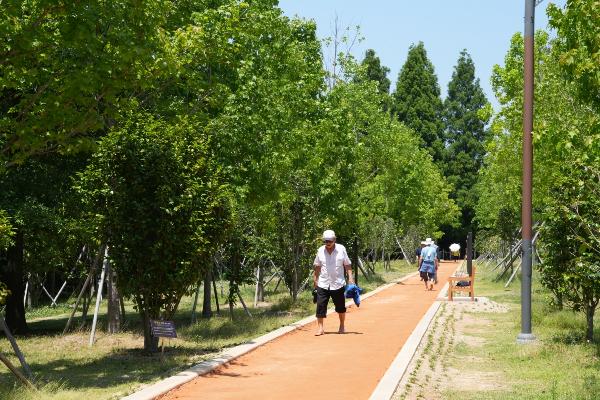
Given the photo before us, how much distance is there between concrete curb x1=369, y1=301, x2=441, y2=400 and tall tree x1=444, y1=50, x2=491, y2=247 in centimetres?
7260

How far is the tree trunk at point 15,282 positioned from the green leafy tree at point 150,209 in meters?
7.25

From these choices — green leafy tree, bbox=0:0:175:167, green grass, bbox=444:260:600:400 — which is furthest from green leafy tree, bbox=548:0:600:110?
green leafy tree, bbox=0:0:175:167

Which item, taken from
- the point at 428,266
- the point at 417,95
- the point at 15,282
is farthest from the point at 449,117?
the point at 15,282

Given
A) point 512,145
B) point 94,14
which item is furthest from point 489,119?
point 94,14

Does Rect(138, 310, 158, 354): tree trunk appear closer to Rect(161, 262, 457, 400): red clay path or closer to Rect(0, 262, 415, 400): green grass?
Rect(0, 262, 415, 400): green grass

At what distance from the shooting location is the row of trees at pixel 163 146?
38.0ft

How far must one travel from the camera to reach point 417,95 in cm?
8331

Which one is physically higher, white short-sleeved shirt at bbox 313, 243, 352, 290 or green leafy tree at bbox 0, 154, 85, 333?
green leafy tree at bbox 0, 154, 85, 333

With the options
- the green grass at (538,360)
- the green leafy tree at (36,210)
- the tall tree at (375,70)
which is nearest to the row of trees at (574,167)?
the green grass at (538,360)

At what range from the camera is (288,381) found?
1032 centimetres

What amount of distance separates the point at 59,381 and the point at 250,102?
9.31 meters

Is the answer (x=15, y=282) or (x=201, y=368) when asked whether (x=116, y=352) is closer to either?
(x=201, y=368)

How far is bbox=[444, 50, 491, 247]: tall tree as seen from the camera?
88562 mm

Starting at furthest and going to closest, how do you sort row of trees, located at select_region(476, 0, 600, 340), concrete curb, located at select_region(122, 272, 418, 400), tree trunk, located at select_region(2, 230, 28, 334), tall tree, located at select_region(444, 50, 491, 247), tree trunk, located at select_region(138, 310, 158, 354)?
tall tree, located at select_region(444, 50, 491, 247) → tree trunk, located at select_region(2, 230, 28, 334) → tree trunk, located at select_region(138, 310, 158, 354) → row of trees, located at select_region(476, 0, 600, 340) → concrete curb, located at select_region(122, 272, 418, 400)
